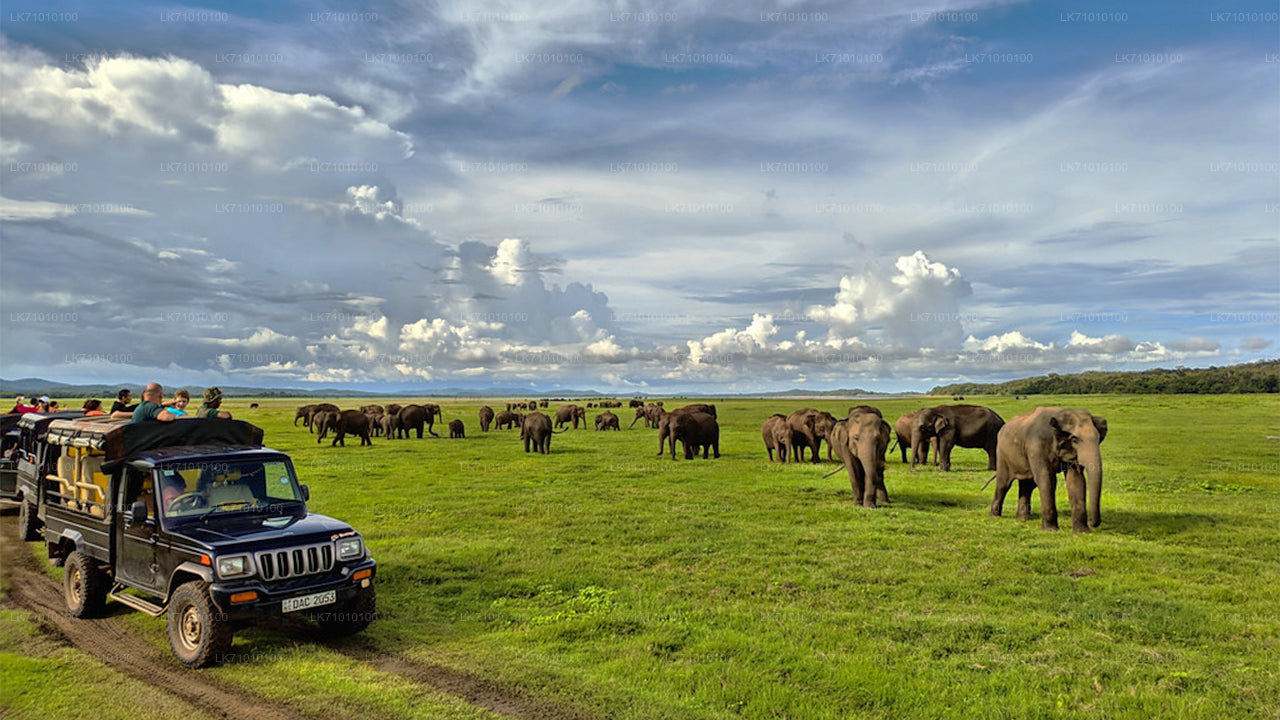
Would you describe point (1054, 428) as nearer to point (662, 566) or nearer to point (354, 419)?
point (662, 566)

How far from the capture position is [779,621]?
10.7 m

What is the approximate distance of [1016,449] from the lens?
1803 cm

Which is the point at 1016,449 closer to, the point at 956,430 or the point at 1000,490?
the point at 1000,490

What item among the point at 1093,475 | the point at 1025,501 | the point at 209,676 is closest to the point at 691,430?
the point at 1025,501

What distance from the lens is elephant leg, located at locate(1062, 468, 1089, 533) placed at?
55.3 ft

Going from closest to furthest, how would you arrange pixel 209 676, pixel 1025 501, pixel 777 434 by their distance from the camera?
pixel 209 676 < pixel 1025 501 < pixel 777 434

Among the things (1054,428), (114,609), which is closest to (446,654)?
(114,609)

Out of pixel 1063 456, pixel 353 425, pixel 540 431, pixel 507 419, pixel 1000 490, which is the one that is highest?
pixel 1063 456

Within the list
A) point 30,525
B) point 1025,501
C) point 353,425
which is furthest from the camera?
point 353,425

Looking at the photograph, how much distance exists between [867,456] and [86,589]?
1793 centimetres

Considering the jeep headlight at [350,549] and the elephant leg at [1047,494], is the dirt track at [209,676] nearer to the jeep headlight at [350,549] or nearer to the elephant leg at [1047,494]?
Result: the jeep headlight at [350,549]

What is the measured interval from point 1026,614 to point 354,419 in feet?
144

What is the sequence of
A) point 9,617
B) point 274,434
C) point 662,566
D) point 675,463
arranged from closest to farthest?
point 9,617, point 662,566, point 675,463, point 274,434

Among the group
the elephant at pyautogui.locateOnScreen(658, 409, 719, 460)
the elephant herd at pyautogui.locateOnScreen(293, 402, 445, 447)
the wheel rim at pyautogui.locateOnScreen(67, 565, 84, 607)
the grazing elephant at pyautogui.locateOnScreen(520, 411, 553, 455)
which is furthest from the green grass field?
the elephant herd at pyautogui.locateOnScreen(293, 402, 445, 447)
